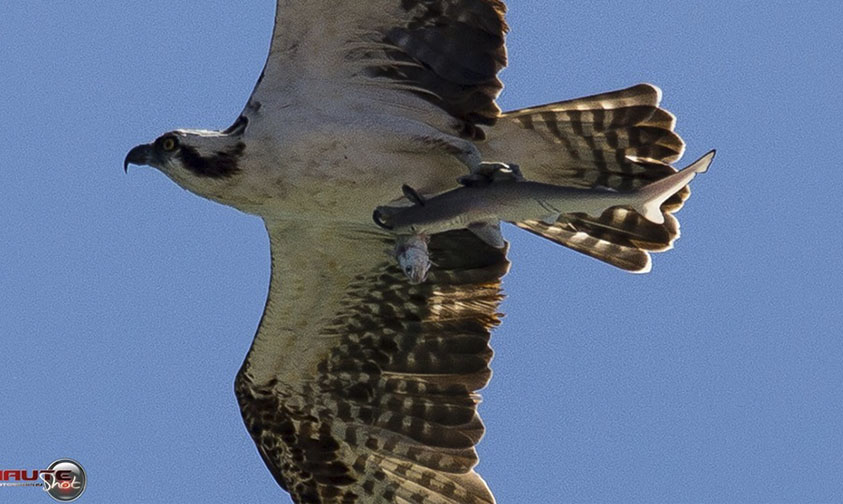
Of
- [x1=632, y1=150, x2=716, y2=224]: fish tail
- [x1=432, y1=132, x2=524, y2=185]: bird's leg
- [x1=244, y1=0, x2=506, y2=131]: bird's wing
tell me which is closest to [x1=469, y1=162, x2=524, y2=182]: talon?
[x1=432, y1=132, x2=524, y2=185]: bird's leg

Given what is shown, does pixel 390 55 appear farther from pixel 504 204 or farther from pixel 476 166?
pixel 504 204

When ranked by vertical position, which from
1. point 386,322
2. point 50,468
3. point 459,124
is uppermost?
point 459,124

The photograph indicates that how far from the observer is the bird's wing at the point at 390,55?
10.1 m

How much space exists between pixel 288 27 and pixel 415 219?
56.0 inches

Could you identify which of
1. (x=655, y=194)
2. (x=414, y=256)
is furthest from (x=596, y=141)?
(x=655, y=194)

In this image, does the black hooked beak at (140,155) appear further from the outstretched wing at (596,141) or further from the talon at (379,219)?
the outstretched wing at (596,141)

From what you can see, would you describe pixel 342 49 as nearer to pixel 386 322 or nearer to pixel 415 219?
pixel 415 219

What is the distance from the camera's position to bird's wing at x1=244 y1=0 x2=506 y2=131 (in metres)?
10.1

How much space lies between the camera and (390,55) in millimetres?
10508

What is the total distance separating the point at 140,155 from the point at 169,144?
23 centimetres

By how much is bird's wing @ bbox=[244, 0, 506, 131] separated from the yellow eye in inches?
19.2

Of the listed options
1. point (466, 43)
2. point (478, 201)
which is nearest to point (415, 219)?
point (478, 201)

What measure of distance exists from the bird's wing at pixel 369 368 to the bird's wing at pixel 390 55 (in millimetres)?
1169

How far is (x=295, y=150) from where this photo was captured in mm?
10188
